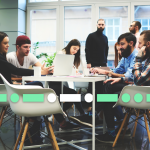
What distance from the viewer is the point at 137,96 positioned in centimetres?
201

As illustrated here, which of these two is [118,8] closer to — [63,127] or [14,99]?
[63,127]

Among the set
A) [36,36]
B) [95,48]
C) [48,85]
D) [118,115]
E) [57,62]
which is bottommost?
[118,115]

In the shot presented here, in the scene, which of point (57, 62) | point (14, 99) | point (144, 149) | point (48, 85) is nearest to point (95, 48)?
point (48, 85)

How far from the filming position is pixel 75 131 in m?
2.88

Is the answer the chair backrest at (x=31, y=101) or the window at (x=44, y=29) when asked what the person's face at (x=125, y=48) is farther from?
the window at (x=44, y=29)

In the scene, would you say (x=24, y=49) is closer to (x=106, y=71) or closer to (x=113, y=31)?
(x=106, y=71)

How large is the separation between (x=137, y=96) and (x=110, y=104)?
453mm

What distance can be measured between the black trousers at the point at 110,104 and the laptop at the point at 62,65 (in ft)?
1.71

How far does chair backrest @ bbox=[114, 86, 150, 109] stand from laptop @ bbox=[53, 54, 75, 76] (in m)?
0.65

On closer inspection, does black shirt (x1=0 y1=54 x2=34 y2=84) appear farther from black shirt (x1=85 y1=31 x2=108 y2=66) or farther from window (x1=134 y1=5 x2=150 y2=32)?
window (x1=134 y1=5 x2=150 y2=32)

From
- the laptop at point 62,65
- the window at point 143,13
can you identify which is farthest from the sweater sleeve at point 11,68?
→ the window at point 143,13

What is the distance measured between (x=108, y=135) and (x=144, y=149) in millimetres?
417

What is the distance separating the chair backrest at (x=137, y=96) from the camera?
77.0 inches

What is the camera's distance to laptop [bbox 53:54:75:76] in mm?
2201
